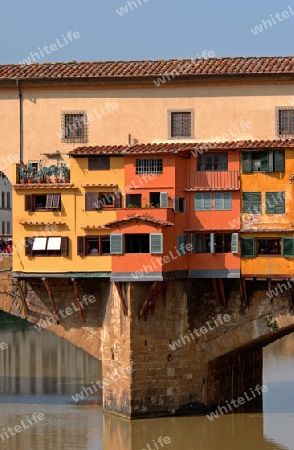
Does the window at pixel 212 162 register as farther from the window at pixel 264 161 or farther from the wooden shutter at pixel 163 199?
the wooden shutter at pixel 163 199

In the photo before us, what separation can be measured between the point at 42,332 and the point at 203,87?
3230 centimetres

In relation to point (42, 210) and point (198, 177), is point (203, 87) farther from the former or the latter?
point (42, 210)

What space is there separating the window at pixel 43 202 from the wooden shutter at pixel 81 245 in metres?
1.32

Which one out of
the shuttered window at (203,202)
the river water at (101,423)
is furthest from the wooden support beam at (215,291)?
the river water at (101,423)

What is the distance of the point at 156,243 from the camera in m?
43.8

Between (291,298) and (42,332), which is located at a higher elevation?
(291,298)

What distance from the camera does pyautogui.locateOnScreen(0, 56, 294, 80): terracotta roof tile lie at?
46.6 m

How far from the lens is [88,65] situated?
48000mm

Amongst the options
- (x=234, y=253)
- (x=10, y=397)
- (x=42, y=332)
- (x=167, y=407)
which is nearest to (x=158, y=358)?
(x=167, y=407)

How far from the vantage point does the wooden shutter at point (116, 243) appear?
145 feet

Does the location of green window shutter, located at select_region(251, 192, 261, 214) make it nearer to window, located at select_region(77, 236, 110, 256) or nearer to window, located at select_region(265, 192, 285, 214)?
window, located at select_region(265, 192, 285, 214)

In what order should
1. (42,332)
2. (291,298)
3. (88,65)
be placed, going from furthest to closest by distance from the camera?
(42,332)
(88,65)
(291,298)

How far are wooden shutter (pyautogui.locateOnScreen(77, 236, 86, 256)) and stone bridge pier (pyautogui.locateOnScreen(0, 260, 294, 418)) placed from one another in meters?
1.15

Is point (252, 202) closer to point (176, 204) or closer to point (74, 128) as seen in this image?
point (176, 204)
